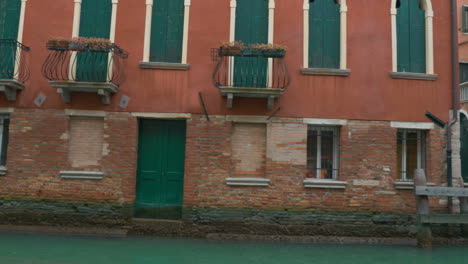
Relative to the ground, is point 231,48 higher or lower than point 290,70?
higher

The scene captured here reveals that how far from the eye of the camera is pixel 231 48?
922 cm

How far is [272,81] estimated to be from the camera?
9562mm

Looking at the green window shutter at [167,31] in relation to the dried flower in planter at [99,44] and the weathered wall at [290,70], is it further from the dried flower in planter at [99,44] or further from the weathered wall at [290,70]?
the dried flower in planter at [99,44]

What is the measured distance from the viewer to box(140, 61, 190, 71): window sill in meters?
9.58

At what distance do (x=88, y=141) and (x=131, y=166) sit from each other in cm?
134

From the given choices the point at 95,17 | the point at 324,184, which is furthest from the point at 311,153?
the point at 95,17

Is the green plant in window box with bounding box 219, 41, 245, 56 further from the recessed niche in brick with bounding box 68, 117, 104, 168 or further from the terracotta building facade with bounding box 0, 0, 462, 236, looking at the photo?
the recessed niche in brick with bounding box 68, 117, 104, 168

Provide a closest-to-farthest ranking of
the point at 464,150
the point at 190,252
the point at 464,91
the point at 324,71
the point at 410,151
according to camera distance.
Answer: the point at 190,252 → the point at 324,71 → the point at 410,151 → the point at 464,150 → the point at 464,91

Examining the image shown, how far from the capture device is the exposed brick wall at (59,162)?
939 centimetres

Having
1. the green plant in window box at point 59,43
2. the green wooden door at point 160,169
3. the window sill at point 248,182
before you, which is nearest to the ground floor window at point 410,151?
the window sill at point 248,182

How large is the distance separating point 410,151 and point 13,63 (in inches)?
420

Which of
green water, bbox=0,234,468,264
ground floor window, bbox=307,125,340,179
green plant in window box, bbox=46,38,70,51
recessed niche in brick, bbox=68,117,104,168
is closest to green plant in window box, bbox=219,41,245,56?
ground floor window, bbox=307,125,340,179

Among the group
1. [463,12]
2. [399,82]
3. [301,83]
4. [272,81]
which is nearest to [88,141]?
[272,81]

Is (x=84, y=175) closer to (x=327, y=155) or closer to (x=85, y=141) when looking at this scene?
(x=85, y=141)
